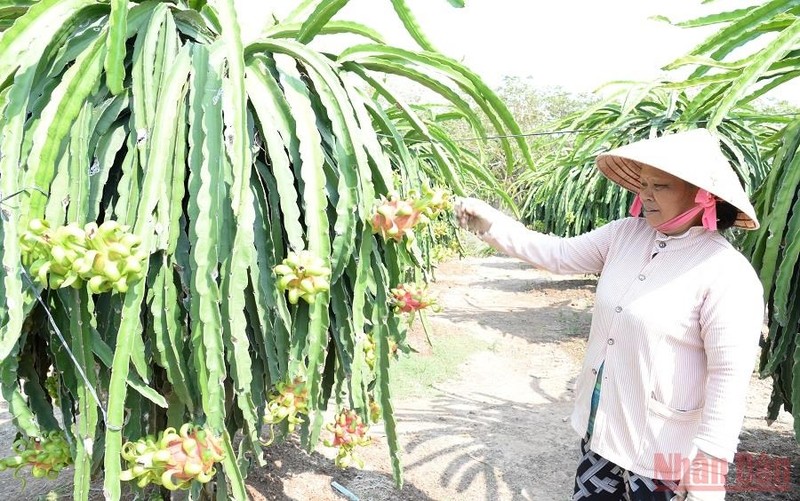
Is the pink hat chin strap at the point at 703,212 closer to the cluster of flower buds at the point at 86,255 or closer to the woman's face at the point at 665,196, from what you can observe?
the woman's face at the point at 665,196

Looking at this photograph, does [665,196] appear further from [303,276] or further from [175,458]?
[175,458]

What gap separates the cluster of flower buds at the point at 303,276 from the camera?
96 cm

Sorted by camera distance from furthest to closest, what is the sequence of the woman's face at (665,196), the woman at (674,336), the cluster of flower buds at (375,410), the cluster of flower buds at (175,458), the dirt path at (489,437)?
the dirt path at (489,437)
the cluster of flower buds at (375,410)
the woman's face at (665,196)
the woman at (674,336)
the cluster of flower buds at (175,458)

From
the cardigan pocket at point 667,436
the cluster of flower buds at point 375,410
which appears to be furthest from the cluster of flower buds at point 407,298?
the cardigan pocket at point 667,436

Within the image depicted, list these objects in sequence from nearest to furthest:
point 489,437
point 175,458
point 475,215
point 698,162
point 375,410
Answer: point 175,458
point 698,162
point 375,410
point 475,215
point 489,437

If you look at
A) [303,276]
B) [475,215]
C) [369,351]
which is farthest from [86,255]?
[475,215]

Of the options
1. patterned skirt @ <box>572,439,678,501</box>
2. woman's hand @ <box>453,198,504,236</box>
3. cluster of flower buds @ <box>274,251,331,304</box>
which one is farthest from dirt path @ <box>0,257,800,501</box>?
cluster of flower buds @ <box>274,251,331,304</box>

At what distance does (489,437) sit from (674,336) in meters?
1.77

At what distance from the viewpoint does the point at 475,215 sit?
1.63m

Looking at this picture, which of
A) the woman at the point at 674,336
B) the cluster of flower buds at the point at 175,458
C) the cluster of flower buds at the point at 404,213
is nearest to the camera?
the cluster of flower buds at the point at 175,458

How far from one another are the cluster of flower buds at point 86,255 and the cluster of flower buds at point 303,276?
0.24 metres

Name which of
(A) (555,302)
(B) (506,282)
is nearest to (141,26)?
(A) (555,302)

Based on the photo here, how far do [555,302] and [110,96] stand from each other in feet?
19.5

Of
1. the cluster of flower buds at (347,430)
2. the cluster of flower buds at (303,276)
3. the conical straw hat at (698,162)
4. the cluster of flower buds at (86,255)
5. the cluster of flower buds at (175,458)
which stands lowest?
the cluster of flower buds at (347,430)
